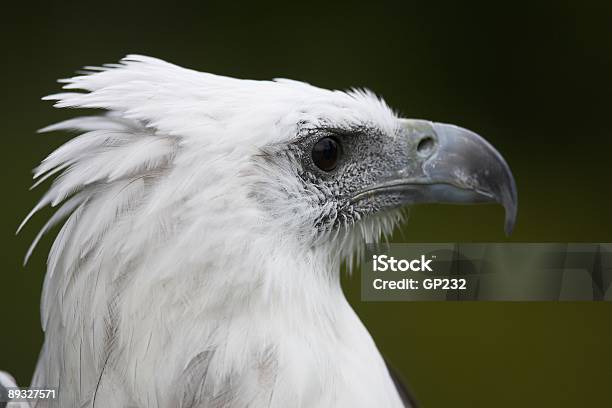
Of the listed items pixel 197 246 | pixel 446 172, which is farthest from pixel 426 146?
pixel 197 246

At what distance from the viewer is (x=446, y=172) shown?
1.17 m

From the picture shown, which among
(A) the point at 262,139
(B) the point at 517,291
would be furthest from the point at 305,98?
(B) the point at 517,291

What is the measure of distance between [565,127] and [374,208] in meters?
1.05

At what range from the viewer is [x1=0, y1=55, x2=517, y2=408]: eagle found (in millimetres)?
1003

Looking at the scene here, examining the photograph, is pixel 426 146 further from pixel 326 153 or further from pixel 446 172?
pixel 326 153

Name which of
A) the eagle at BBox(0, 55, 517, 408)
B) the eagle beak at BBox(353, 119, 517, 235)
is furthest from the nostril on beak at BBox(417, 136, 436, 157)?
the eagle at BBox(0, 55, 517, 408)

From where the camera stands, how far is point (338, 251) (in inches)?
46.4

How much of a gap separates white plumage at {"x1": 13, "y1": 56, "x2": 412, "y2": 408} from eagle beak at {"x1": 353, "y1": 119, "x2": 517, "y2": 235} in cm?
15

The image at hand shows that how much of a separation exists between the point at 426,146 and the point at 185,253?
0.43 m

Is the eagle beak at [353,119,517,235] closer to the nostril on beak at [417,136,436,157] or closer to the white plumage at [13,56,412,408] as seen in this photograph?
the nostril on beak at [417,136,436,157]

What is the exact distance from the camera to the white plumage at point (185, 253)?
1002mm

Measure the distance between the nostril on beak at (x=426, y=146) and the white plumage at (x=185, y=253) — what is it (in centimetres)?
16

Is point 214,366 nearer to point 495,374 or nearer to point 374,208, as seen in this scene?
point 374,208

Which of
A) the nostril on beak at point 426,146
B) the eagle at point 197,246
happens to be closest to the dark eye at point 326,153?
the eagle at point 197,246
